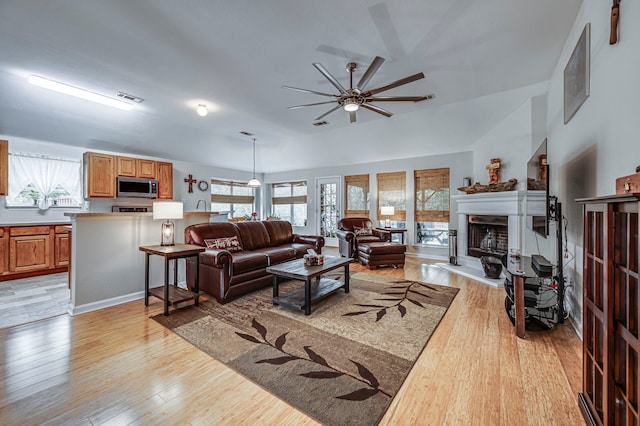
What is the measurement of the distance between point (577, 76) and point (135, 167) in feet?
24.3

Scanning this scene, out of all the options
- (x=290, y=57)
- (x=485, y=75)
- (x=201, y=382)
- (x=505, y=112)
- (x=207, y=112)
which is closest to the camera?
(x=201, y=382)

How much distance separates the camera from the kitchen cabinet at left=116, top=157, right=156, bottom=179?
5590 mm

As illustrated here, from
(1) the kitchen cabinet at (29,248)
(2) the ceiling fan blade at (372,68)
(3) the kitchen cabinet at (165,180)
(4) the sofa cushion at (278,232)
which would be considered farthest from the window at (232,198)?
(2) the ceiling fan blade at (372,68)

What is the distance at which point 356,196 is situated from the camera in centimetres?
765

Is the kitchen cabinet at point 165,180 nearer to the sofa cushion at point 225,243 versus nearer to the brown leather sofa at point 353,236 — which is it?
the sofa cushion at point 225,243

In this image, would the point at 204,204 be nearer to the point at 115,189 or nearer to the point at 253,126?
the point at 115,189

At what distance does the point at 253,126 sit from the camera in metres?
5.74

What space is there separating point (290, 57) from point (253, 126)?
293cm

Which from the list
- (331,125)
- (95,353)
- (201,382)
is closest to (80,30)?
(95,353)

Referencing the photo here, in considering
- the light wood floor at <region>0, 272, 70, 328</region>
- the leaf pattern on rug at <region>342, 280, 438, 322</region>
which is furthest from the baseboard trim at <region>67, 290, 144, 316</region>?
the leaf pattern on rug at <region>342, 280, 438, 322</region>

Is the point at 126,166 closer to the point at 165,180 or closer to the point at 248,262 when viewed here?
the point at 165,180

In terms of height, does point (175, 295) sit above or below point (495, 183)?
below

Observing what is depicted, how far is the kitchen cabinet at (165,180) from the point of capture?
632cm

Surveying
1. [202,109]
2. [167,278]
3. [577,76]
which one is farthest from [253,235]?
[577,76]
